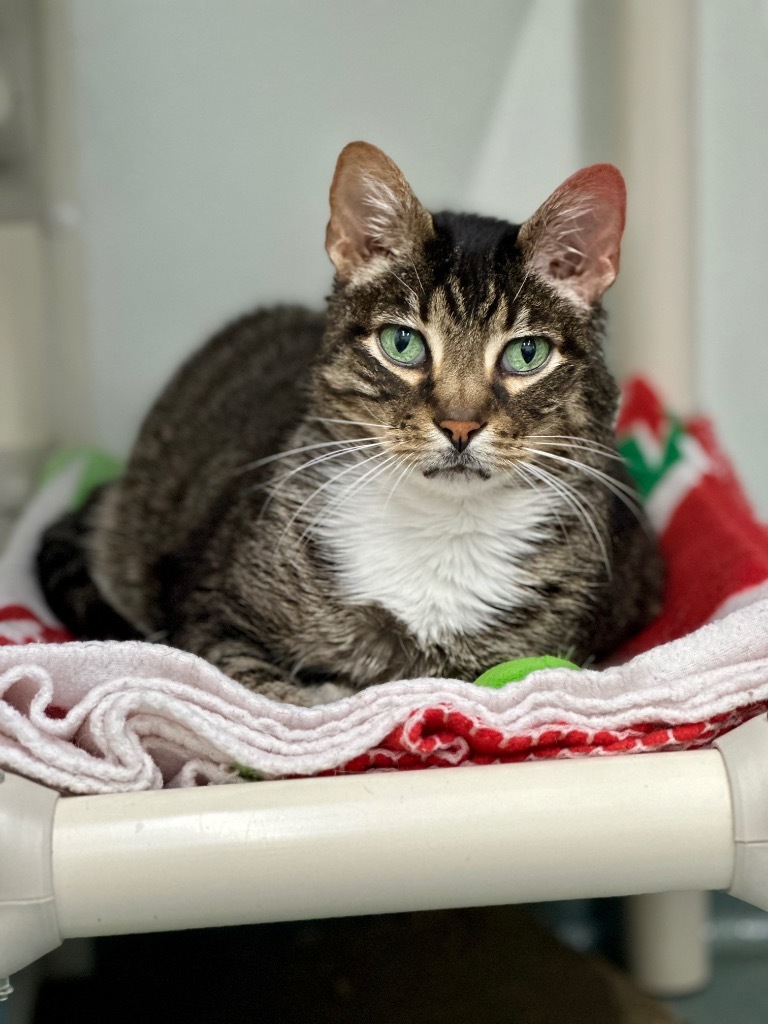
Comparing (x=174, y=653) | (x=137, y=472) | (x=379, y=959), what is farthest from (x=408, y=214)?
(x=379, y=959)

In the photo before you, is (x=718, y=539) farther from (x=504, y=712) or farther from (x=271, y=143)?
(x=271, y=143)

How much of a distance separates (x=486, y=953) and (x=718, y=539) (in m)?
0.80

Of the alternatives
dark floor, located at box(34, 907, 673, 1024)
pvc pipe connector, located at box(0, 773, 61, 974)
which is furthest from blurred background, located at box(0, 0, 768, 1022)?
pvc pipe connector, located at box(0, 773, 61, 974)

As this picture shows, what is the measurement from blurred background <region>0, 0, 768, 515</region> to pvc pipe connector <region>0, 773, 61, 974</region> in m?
1.39

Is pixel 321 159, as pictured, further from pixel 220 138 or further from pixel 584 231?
pixel 584 231

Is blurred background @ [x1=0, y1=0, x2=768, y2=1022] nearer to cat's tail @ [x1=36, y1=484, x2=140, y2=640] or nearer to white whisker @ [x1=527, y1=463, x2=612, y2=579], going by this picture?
cat's tail @ [x1=36, y1=484, x2=140, y2=640]

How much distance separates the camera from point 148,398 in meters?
2.37

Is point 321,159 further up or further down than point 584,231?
further down

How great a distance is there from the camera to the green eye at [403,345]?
126 centimetres

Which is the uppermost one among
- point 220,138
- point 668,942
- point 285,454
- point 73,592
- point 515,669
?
point 220,138

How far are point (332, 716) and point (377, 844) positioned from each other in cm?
20

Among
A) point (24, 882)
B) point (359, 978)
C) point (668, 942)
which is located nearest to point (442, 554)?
point (24, 882)

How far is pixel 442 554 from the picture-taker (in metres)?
1.35

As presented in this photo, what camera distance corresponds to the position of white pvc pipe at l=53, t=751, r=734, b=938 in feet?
2.81
